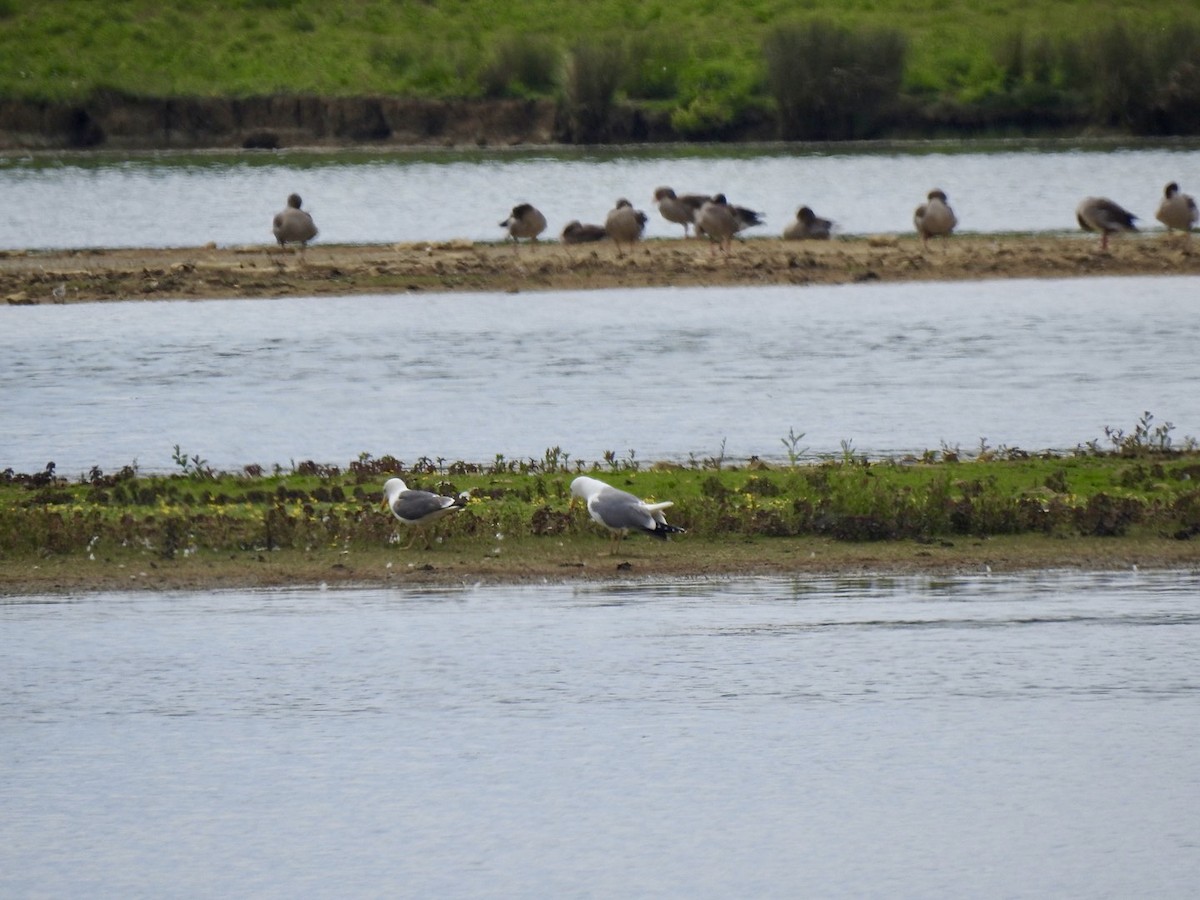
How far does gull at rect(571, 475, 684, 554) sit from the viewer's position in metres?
13.8

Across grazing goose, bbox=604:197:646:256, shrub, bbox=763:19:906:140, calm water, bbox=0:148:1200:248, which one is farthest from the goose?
shrub, bbox=763:19:906:140

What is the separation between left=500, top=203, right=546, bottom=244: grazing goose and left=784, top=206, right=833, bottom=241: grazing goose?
13.3 ft

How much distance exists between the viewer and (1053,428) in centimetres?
1905

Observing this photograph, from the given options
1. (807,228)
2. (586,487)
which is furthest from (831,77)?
(586,487)

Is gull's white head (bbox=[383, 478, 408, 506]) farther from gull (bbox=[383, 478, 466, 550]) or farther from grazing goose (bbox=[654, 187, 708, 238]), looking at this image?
grazing goose (bbox=[654, 187, 708, 238])

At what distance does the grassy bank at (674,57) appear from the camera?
197 feet

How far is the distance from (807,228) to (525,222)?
4.56 m

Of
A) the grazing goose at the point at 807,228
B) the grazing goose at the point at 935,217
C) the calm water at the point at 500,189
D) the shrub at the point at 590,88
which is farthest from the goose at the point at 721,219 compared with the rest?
the shrub at the point at 590,88

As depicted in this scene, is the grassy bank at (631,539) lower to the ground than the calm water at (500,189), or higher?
lower

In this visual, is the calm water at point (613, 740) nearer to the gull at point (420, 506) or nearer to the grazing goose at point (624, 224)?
the gull at point (420, 506)

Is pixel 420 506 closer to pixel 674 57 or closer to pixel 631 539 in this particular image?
pixel 631 539

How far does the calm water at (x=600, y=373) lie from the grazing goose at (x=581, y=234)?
2.84 meters

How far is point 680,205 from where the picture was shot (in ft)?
118

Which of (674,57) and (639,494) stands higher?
(674,57)
